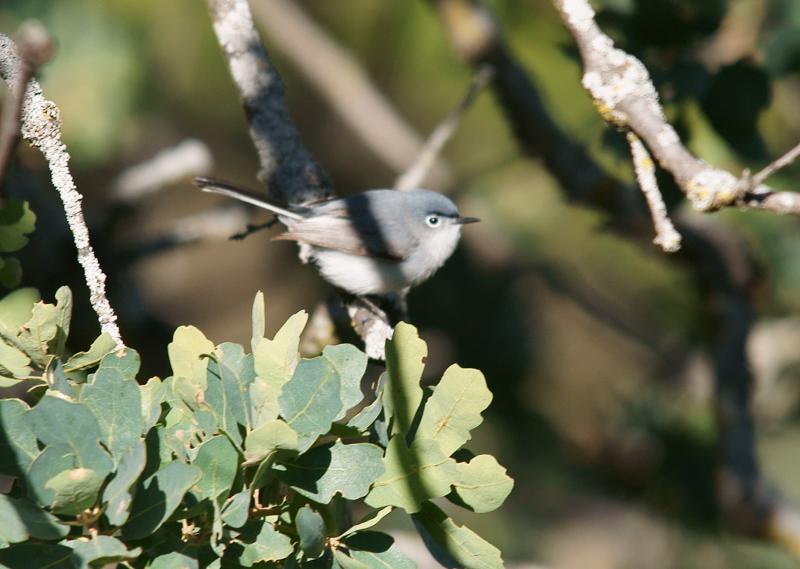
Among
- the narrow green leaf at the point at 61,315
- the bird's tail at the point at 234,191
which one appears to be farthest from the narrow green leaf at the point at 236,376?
the bird's tail at the point at 234,191

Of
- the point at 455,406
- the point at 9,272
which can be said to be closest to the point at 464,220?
Result: the point at 9,272

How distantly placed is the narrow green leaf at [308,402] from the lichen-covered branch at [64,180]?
0.89 ft

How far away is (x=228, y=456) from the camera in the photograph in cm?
105

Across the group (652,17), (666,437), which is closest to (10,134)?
(652,17)

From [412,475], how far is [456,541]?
0.13m

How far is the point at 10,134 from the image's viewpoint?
0.88 m

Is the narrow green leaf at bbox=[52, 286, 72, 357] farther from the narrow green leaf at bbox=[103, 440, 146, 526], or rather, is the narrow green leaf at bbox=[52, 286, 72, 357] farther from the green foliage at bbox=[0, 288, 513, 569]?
the narrow green leaf at bbox=[103, 440, 146, 526]

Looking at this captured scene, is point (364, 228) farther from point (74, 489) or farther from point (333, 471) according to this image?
point (74, 489)

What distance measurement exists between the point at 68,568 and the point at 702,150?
2223 mm

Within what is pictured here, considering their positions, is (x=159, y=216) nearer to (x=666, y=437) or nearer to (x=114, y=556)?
(x=666, y=437)

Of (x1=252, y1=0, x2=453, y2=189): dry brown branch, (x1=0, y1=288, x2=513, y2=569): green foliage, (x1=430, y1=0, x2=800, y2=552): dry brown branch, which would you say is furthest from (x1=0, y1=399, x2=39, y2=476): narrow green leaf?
(x1=252, y1=0, x2=453, y2=189): dry brown branch

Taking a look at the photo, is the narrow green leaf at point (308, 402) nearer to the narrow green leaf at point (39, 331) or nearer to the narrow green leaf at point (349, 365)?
the narrow green leaf at point (349, 365)

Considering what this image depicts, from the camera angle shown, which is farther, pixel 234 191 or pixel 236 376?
pixel 234 191

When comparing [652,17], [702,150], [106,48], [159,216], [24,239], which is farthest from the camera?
[159,216]
